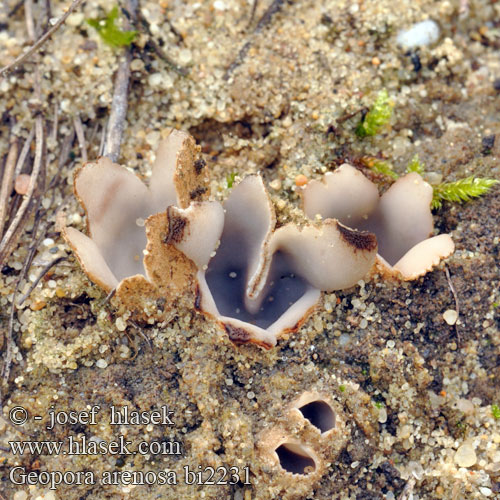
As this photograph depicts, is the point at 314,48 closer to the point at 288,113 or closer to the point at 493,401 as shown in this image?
the point at 288,113

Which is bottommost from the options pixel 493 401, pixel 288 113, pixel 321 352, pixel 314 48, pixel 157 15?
pixel 493 401

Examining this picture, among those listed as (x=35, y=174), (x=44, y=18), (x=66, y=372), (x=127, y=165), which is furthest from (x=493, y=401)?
(x=44, y=18)

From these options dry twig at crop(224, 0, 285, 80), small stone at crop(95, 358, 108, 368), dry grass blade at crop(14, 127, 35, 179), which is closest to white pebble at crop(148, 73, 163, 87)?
dry twig at crop(224, 0, 285, 80)

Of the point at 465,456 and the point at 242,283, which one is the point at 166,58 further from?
the point at 465,456

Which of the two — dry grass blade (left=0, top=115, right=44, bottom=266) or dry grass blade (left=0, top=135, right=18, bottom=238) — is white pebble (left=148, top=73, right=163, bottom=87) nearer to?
dry grass blade (left=0, top=115, right=44, bottom=266)

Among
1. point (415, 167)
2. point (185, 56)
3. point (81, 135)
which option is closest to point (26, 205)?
point (81, 135)

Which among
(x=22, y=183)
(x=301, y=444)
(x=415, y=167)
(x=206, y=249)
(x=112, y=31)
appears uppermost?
(x=112, y=31)
